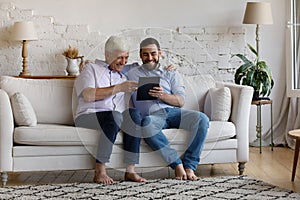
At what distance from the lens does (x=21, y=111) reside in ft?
14.0

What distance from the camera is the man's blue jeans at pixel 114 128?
4.20 m

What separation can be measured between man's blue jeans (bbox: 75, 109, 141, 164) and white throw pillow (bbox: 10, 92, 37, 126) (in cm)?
33

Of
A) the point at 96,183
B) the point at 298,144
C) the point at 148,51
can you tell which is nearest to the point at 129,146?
the point at 96,183

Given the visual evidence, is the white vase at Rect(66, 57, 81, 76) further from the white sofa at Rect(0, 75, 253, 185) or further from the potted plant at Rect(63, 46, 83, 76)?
the white sofa at Rect(0, 75, 253, 185)

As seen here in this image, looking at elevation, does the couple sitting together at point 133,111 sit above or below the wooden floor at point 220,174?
above

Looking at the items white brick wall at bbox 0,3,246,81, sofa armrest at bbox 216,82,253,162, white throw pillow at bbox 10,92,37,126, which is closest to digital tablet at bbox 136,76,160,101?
sofa armrest at bbox 216,82,253,162

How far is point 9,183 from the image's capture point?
438 centimetres

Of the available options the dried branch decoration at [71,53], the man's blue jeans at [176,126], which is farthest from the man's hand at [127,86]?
the dried branch decoration at [71,53]

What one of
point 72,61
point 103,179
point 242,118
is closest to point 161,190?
point 103,179

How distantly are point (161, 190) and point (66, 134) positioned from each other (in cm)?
77

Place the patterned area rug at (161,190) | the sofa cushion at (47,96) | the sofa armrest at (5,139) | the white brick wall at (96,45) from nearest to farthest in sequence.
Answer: the patterned area rug at (161,190), the sofa armrest at (5,139), the sofa cushion at (47,96), the white brick wall at (96,45)

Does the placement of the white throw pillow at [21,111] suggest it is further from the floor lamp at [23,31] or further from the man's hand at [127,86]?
the floor lamp at [23,31]

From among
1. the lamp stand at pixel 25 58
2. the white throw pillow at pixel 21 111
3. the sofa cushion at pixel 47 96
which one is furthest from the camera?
the lamp stand at pixel 25 58

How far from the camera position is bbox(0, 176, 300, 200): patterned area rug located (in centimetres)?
379
